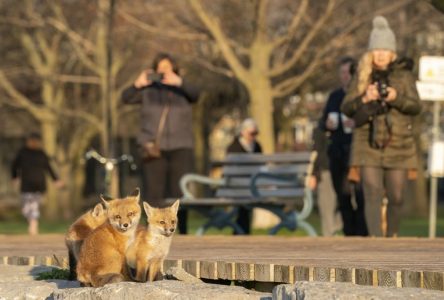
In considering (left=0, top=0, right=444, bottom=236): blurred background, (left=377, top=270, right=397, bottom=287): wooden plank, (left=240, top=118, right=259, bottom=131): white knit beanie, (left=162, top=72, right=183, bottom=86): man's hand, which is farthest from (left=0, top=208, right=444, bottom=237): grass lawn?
(left=377, top=270, right=397, bottom=287): wooden plank

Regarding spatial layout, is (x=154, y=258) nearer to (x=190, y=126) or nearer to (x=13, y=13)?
(x=190, y=126)

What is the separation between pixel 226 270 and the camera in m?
11.0

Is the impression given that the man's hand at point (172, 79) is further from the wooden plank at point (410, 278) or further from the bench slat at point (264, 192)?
the wooden plank at point (410, 278)

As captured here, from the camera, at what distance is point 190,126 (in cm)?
1891

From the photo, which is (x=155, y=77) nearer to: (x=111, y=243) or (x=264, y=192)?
(x=264, y=192)

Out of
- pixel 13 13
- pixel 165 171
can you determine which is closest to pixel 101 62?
pixel 13 13

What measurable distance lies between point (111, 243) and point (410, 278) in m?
1.93

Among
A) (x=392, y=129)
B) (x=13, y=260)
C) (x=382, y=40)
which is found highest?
(x=382, y=40)

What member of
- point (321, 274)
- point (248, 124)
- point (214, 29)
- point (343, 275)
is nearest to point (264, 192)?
point (248, 124)

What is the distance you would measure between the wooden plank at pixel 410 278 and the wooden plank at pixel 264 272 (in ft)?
3.69

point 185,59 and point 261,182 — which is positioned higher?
point 185,59

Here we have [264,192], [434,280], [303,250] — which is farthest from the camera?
[264,192]

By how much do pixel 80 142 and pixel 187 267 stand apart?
1677 inches

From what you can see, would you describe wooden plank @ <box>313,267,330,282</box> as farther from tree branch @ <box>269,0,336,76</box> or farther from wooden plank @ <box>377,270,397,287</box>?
tree branch @ <box>269,0,336,76</box>
